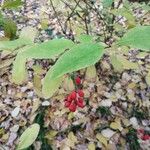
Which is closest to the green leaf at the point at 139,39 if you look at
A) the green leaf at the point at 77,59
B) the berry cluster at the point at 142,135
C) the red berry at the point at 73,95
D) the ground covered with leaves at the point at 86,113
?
the green leaf at the point at 77,59

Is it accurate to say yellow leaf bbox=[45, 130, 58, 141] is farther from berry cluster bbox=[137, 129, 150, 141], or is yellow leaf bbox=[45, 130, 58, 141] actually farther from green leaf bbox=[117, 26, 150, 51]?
green leaf bbox=[117, 26, 150, 51]

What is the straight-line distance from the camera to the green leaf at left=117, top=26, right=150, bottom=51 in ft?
1.66

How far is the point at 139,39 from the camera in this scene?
52 centimetres

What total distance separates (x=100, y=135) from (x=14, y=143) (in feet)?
2.00

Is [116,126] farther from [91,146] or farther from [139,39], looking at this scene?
[139,39]

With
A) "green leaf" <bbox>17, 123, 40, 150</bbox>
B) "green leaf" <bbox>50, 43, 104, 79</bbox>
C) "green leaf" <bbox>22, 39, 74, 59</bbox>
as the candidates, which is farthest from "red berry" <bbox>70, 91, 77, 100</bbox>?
"green leaf" <bbox>50, 43, 104, 79</bbox>

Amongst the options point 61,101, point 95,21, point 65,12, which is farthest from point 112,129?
point 95,21

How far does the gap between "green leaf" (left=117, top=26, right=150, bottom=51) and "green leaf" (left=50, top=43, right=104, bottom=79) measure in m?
0.05

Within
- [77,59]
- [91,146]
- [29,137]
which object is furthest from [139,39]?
[91,146]

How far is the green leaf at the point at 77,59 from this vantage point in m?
0.47

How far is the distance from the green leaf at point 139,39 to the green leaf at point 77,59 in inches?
2.1

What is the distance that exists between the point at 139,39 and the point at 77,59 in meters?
0.11

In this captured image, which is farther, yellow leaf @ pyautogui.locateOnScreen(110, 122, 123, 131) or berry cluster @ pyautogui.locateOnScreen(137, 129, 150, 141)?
yellow leaf @ pyautogui.locateOnScreen(110, 122, 123, 131)

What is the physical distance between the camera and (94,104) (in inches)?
97.1
